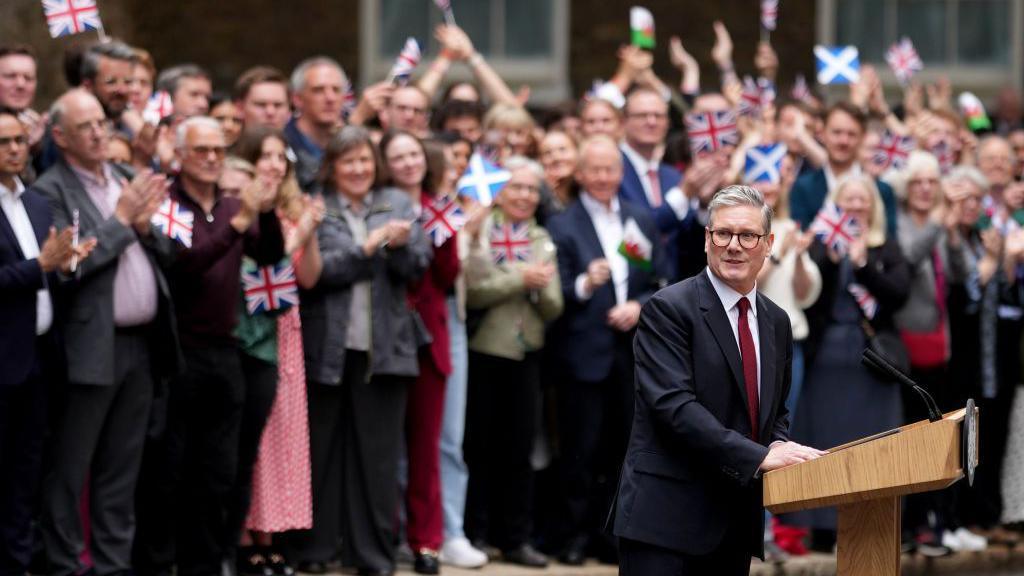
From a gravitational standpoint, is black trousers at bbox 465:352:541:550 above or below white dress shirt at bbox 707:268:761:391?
below

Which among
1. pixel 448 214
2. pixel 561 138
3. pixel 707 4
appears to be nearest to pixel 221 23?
pixel 707 4

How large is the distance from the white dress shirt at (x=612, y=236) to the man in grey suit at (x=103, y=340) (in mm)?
2528

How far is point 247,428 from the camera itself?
9.44 m

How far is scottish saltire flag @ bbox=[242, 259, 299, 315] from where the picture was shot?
937cm

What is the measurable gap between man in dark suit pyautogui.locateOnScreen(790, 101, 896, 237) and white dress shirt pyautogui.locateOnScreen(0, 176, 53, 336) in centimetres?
476

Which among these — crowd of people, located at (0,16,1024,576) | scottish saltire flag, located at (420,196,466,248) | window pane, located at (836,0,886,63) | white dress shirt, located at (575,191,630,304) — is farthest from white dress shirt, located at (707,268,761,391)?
window pane, located at (836,0,886,63)

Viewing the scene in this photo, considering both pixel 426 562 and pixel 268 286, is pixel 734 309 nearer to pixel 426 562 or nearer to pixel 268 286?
pixel 268 286

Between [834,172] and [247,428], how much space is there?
13.7 ft

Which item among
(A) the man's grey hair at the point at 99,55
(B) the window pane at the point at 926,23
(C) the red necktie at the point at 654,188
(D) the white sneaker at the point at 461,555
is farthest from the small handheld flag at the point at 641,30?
(B) the window pane at the point at 926,23

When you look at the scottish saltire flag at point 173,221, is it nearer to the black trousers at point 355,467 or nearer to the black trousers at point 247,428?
the black trousers at point 247,428

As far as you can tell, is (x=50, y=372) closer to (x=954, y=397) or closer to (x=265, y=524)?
(x=265, y=524)

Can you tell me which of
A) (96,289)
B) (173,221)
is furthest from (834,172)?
(96,289)

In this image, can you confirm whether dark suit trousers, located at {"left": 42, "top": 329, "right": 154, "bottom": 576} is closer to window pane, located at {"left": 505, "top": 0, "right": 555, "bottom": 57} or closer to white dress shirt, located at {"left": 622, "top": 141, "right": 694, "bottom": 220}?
white dress shirt, located at {"left": 622, "top": 141, "right": 694, "bottom": 220}

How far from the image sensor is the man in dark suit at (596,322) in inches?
412
